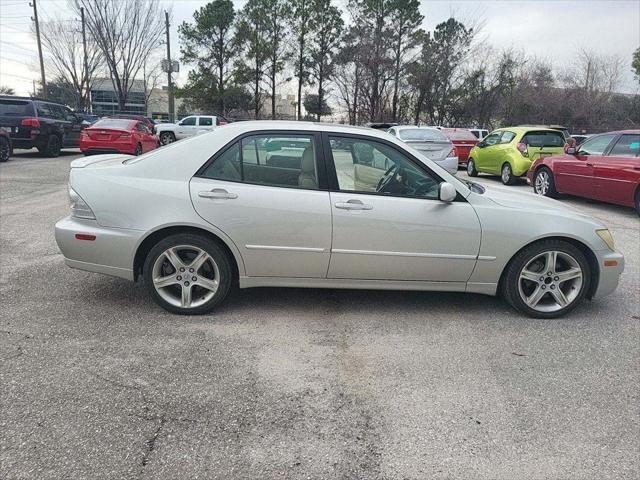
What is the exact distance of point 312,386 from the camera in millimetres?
2980

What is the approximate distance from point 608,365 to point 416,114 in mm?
34305

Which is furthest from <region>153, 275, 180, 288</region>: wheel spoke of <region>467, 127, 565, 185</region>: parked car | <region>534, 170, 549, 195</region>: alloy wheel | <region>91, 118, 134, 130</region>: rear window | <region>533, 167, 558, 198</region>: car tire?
<region>91, 118, 134, 130</region>: rear window

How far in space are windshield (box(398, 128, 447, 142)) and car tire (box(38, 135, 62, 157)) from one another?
1109 centimetres

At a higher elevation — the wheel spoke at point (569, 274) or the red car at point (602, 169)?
the red car at point (602, 169)

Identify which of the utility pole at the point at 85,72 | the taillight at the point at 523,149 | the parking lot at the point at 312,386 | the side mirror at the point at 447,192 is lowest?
the parking lot at the point at 312,386

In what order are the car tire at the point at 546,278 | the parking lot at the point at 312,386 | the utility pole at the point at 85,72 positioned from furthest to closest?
the utility pole at the point at 85,72 < the car tire at the point at 546,278 < the parking lot at the point at 312,386

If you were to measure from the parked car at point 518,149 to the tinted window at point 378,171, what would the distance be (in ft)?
32.4

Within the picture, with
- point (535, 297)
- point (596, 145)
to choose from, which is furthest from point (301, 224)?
point (596, 145)

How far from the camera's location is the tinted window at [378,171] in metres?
3.93

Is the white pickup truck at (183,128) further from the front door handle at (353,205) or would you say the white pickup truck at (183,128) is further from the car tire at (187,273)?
the front door handle at (353,205)

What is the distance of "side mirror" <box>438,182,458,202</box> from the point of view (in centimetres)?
381

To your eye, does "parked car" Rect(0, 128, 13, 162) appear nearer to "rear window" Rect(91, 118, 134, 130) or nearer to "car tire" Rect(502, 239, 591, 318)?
"rear window" Rect(91, 118, 134, 130)

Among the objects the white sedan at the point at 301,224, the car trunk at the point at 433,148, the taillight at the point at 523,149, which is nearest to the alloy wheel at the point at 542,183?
the taillight at the point at 523,149

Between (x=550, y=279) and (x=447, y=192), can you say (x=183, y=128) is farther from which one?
(x=550, y=279)
